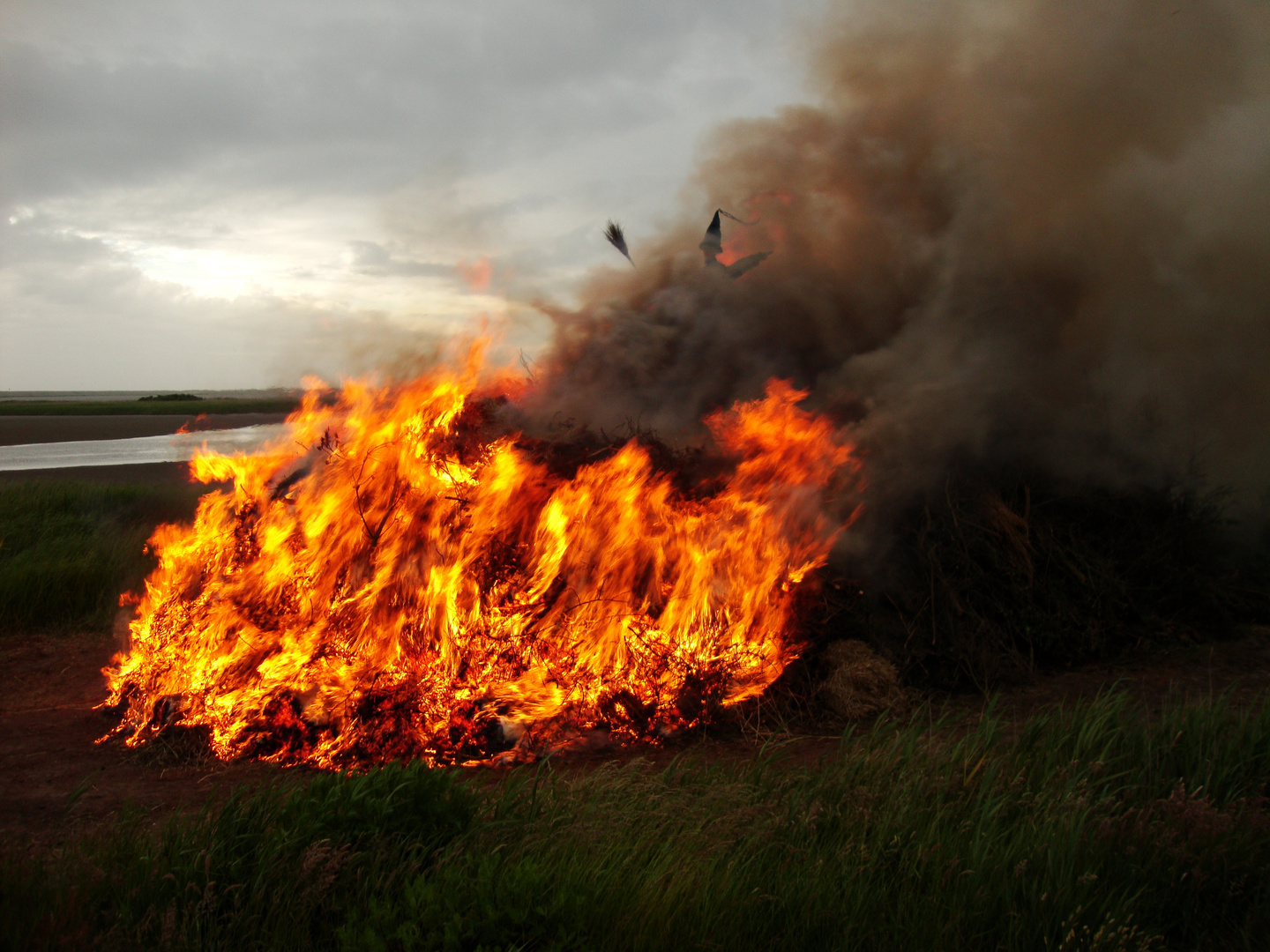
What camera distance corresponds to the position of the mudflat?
36531 mm

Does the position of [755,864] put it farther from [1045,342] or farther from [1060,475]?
[1045,342]

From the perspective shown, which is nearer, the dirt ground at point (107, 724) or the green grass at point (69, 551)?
the dirt ground at point (107, 724)

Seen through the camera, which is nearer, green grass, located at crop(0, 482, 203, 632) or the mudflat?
green grass, located at crop(0, 482, 203, 632)

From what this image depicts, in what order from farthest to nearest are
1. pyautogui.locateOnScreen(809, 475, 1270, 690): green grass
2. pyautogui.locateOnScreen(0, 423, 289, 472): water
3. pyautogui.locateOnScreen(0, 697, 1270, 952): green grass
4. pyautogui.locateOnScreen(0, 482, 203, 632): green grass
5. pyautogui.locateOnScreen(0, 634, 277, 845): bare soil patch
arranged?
pyautogui.locateOnScreen(0, 423, 289, 472): water < pyautogui.locateOnScreen(0, 482, 203, 632): green grass < pyautogui.locateOnScreen(809, 475, 1270, 690): green grass < pyautogui.locateOnScreen(0, 634, 277, 845): bare soil patch < pyautogui.locateOnScreen(0, 697, 1270, 952): green grass

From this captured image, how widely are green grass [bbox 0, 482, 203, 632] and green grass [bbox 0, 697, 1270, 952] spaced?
6.10 meters

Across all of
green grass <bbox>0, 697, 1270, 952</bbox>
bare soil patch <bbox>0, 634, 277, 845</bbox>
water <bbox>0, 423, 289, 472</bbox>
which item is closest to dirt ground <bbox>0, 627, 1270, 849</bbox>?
bare soil patch <bbox>0, 634, 277, 845</bbox>

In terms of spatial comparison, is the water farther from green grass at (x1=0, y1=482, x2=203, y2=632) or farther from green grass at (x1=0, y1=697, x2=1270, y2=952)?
green grass at (x1=0, y1=697, x2=1270, y2=952)

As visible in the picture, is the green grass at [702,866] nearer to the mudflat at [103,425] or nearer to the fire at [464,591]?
the fire at [464,591]

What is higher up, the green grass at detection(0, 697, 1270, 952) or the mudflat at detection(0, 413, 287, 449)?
the mudflat at detection(0, 413, 287, 449)

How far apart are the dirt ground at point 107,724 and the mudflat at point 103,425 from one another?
2779 cm

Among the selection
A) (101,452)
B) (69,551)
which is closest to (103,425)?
(101,452)

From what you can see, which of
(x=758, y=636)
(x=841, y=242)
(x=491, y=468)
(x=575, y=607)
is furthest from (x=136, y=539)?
(x=841, y=242)

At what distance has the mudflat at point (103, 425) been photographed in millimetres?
36531

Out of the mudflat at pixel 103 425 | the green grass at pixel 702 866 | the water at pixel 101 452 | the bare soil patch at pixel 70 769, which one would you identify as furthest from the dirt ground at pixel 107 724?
the mudflat at pixel 103 425
